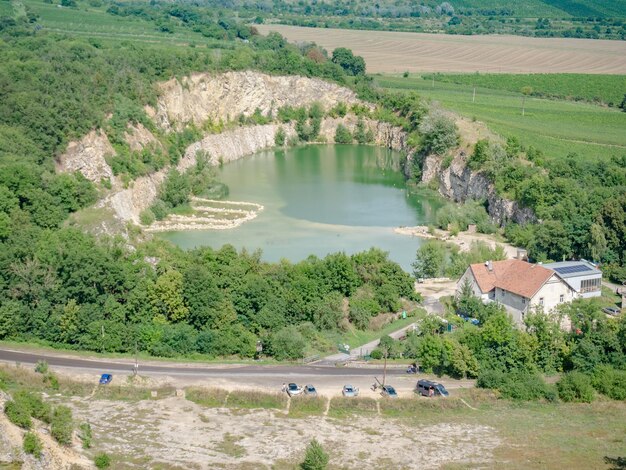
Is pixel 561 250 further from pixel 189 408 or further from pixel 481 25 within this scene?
pixel 481 25

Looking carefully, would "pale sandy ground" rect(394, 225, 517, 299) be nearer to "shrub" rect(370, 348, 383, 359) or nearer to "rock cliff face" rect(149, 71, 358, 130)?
"shrub" rect(370, 348, 383, 359)

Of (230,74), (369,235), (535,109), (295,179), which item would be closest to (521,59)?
(535,109)

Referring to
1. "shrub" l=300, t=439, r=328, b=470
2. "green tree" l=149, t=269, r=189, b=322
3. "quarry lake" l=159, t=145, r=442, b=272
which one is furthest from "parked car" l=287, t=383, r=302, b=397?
"quarry lake" l=159, t=145, r=442, b=272

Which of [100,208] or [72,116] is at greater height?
[72,116]

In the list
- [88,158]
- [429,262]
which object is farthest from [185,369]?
[88,158]

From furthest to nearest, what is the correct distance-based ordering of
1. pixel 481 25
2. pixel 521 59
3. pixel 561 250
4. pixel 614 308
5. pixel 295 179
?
1. pixel 481 25
2. pixel 521 59
3. pixel 295 179
4. pixel 561 250
5. pixel 614 308

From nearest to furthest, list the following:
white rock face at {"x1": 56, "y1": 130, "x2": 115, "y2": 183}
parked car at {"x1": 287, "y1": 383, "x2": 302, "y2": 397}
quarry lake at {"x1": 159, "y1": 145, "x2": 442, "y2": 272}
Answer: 1. parked car at {"x1": 287, "y1": 383, "x2": 302, "y2": 397}
2. quarry lake at {"x1": 159, "y1": 145, "x2": 442, "y2": 272}
3. white rock face at {"x1": 56, "y1": 130, "x2": 115, "y2": 183}

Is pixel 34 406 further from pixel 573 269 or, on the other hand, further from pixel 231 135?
pixel 231 135
